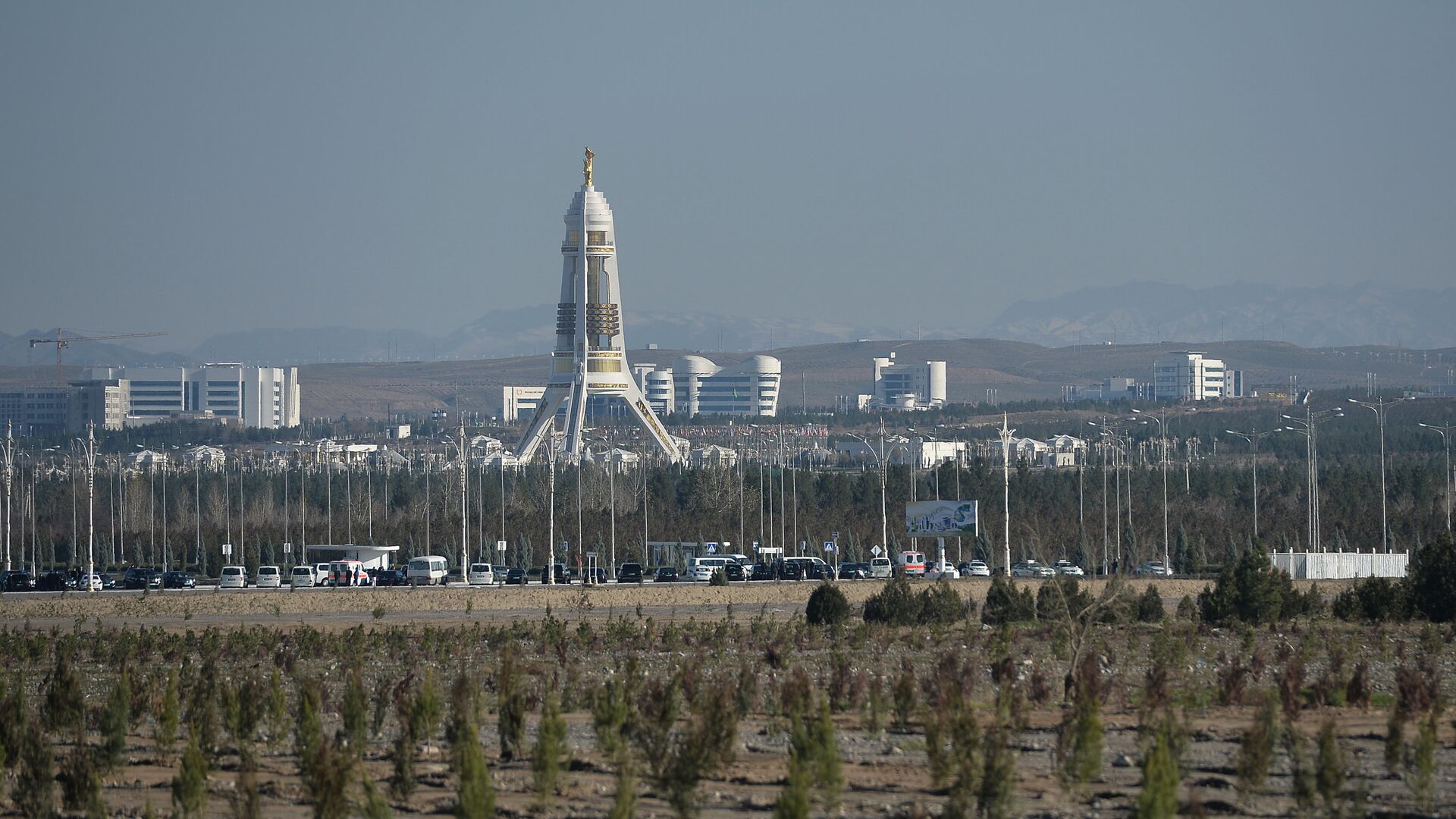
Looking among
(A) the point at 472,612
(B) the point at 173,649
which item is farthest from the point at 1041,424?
(B) the point at 173,649

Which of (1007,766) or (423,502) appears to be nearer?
(1007,766)

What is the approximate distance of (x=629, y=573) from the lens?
48094 mm

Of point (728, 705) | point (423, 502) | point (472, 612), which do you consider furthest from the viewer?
point (423, 502)

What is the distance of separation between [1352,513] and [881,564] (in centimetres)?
1844

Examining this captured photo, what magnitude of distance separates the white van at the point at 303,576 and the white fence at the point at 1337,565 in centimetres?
2242

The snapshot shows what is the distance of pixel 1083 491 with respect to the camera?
219ft

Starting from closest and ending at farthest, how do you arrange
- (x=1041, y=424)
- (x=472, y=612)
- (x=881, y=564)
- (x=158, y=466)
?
(x=472, y=612) < (x=881, y=564) < (x=158, y=466) < (x=1041, y=424)

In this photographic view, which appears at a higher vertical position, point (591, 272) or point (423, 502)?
point (591, 272)

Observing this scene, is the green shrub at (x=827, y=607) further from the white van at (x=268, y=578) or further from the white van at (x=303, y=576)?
the white van at (x=268, y=578)

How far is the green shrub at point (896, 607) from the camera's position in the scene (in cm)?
3388

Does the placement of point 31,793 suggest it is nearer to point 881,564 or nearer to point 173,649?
point 173,649

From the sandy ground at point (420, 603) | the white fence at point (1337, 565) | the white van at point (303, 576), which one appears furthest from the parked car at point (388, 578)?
the white fence at point (1337, 565)

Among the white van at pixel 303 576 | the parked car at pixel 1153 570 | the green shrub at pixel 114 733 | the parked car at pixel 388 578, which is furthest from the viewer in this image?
the parked car at pixel 1153 570

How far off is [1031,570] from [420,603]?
16979 mm
